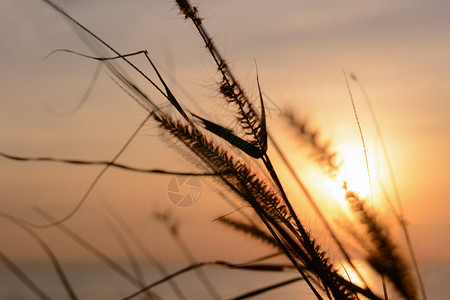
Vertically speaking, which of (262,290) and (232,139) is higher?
(232,139)

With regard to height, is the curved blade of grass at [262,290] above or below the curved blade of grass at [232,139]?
below

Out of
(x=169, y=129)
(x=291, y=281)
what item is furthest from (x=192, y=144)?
(x=291, y=281)

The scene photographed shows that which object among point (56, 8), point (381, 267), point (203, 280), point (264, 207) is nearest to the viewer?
point (381, 267)

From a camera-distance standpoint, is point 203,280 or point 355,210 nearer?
point 355,210

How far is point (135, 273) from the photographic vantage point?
1.00 metres

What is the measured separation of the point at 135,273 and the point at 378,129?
0.53 meters

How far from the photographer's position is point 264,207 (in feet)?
2.40

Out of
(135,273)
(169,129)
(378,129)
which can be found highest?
(378,129)

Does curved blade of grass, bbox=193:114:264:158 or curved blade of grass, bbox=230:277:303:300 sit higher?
curved blade of grass, bbox=193:114:264:158

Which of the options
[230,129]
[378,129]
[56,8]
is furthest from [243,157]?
[56,8]

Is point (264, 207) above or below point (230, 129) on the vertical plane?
below

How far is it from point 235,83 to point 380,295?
36 cm

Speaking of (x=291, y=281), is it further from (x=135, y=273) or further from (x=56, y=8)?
(x=56, y=8)

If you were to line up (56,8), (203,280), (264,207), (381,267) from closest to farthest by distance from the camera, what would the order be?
(381,267), (264,207), (56,8), (203,280)
